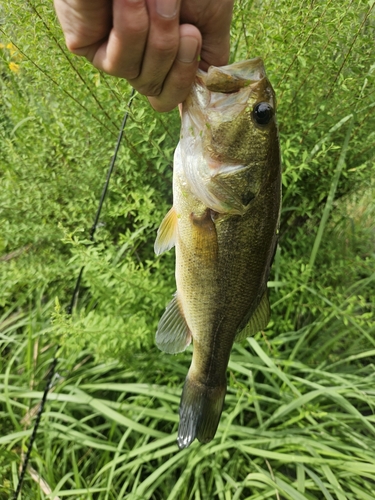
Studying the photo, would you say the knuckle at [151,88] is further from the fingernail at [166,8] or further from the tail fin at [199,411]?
the tail fin at [199,411]

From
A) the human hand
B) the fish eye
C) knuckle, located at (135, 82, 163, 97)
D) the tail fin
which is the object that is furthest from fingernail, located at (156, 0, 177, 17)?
the tail fin

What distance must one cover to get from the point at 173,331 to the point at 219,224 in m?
0.48

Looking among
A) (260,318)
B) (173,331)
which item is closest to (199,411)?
(173,331)

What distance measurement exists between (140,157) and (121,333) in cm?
100

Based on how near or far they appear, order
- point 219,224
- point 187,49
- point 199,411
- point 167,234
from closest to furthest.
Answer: point 187,49 → point 219,224 → point 167,234 → point 199,411

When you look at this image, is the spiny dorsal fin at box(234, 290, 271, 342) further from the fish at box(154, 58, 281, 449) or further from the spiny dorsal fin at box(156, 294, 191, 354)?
the spiny dorsal fin at box(156, 294, 191, 354)

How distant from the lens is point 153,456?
1.84m

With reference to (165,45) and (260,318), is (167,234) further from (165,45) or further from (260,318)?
(165,45)

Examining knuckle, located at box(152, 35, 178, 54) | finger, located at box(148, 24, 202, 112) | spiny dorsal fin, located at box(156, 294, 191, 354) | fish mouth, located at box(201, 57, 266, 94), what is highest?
fish mouth, located at box(201, 57, 266, 94)

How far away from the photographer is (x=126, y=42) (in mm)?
797

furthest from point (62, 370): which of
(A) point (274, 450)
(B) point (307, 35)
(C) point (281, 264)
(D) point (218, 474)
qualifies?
→ (B) point (307, 35)

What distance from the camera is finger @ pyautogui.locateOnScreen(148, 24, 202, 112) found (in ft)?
2.84

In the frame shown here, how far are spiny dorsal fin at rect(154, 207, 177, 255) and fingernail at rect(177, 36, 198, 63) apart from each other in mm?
501

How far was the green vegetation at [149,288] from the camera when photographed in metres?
1.68
